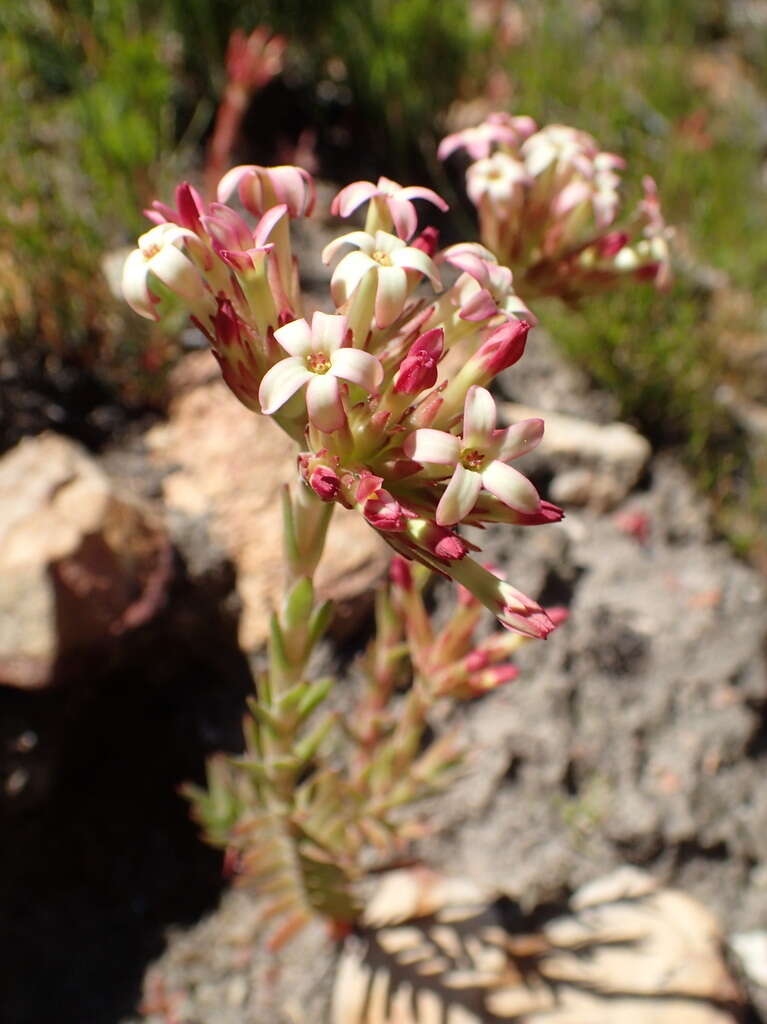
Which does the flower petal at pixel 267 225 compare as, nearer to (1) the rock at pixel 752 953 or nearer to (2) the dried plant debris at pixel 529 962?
(2) the dried plant debris at pixel 529 962

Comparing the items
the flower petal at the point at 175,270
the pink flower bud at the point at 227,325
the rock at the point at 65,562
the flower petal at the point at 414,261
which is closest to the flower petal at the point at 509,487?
the flower petal at the point at 414,261

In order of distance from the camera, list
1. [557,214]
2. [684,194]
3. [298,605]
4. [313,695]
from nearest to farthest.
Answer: [298,605] < [313,695] < [557,214] < [684,194]

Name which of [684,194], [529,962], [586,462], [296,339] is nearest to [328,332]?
[296,339]

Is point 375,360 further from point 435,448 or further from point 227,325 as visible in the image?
point 227,325

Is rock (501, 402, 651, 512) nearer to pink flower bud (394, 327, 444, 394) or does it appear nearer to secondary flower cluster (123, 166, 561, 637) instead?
secondary flower cluster (123, 166, 561, 637)

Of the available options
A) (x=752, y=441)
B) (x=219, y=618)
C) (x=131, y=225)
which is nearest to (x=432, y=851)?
(x=219, y=618)

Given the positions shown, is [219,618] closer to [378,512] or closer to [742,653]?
[378,512]
